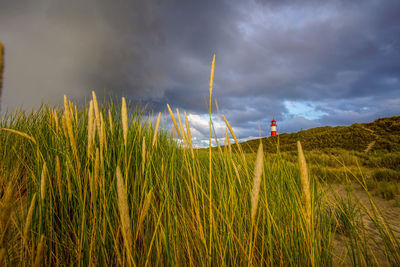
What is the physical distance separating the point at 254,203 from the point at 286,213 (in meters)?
1.03

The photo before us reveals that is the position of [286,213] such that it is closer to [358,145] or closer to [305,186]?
[305,186]

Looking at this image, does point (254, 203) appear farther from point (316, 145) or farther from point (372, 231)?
point (316, 145)

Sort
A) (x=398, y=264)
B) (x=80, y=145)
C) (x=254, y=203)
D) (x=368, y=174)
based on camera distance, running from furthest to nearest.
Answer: (x=368, y=174) < (x=80, y=145) < (x=398, y=264) < (x=254, y=203)

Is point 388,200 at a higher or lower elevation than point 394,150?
lower

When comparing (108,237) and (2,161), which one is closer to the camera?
(108,237)

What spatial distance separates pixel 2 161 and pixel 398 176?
8.43 meters

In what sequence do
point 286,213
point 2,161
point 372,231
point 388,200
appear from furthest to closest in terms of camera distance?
point 388,200 < point 372,231 < point 2,161 < point 286,213

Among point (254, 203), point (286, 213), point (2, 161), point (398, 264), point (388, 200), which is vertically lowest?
point (388, 200)

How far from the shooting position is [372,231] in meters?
2.44

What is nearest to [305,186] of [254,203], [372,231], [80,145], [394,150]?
[254,203]

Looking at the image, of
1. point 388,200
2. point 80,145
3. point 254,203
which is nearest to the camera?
point 254,203

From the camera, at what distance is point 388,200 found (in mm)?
4137

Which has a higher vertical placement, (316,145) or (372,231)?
(316,145)

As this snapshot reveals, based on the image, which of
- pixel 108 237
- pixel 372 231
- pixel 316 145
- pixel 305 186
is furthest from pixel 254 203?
pixel 316 145
